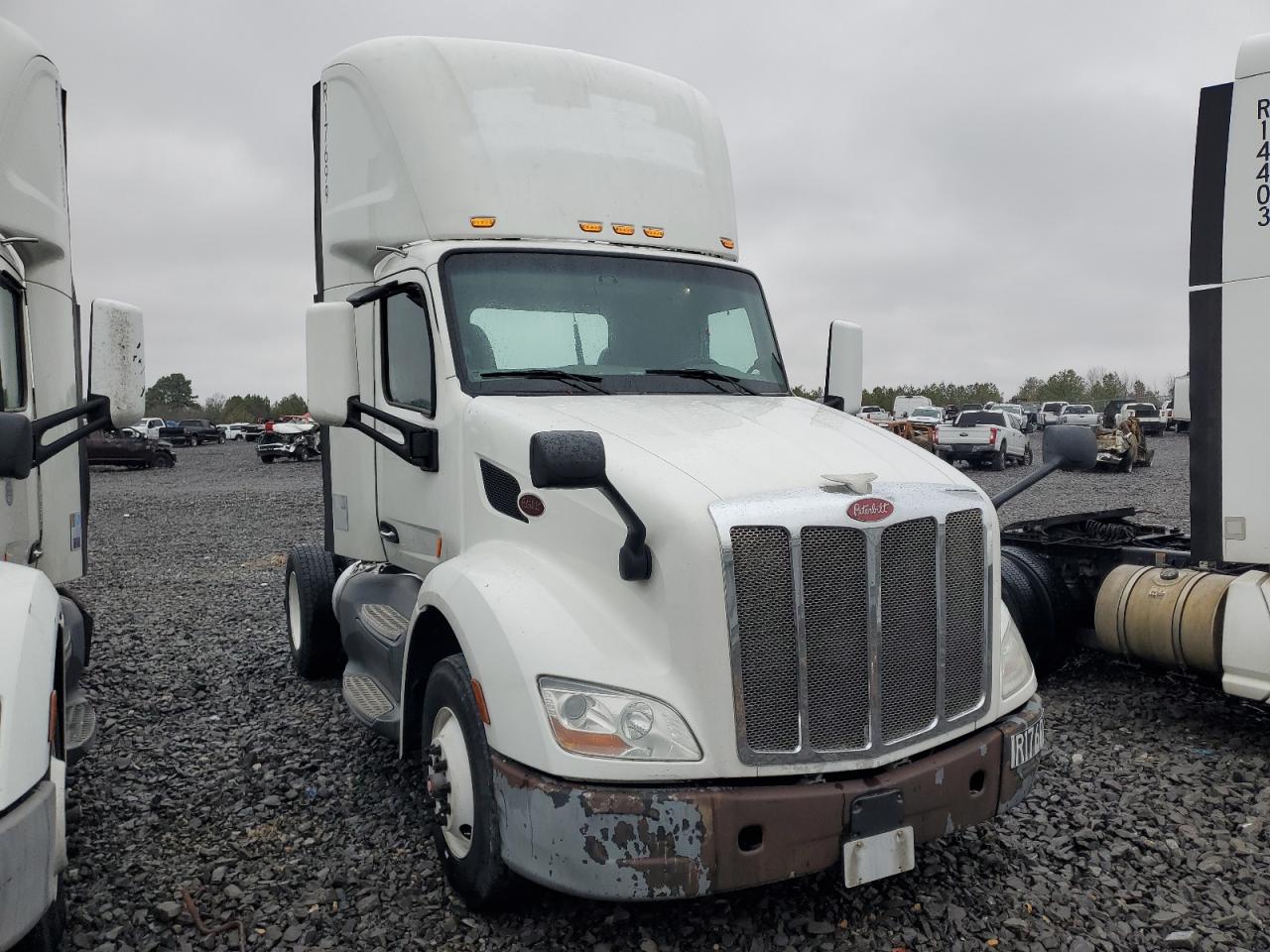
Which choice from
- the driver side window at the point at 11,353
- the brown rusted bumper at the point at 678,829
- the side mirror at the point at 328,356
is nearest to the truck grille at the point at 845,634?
the brown rusted bumper at the point at 678,829

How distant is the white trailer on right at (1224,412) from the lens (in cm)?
519

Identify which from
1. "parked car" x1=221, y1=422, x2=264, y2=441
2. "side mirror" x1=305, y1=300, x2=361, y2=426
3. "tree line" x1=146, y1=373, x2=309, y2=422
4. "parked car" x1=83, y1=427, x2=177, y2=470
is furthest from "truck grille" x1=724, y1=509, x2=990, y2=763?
"tree line" x1=146, y1=373, x2=309, y2=422

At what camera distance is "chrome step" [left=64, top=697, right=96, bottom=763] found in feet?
13.0

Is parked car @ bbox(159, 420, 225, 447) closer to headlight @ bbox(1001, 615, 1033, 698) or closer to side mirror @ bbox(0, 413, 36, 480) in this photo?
side mirror @ bbox(0, 413, 36, 480)

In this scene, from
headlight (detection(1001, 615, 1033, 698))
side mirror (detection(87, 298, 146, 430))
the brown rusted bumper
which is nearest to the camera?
the brown rusted bumper

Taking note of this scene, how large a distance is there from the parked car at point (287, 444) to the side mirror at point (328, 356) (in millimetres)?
33223

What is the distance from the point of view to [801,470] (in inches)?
137

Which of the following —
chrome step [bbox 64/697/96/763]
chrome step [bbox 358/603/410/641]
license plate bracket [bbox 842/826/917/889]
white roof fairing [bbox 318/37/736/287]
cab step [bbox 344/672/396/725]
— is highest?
white roof fairing [bbox 318/37/736/287]

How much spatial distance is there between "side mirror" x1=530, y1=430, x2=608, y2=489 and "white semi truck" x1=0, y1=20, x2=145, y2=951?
1703mm

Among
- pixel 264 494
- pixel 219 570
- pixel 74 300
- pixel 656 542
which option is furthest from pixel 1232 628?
pixel 264 494

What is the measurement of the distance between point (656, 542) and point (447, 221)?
2363mm

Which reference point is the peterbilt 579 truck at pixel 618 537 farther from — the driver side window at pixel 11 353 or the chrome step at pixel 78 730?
the driver side window at pixel 11 353

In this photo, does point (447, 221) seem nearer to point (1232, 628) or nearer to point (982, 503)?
point (982, 503)

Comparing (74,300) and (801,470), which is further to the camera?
(74,300)
